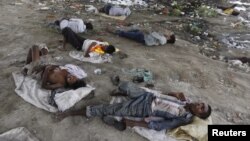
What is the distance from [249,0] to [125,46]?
611cm

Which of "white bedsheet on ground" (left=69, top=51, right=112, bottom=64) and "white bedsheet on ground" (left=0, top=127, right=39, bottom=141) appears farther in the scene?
"white bedsheet on ground" (left=69, top=51, right=112, bottom=64)

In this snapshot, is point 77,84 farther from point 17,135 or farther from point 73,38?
point 73,38

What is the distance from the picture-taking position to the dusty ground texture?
15.2 feet

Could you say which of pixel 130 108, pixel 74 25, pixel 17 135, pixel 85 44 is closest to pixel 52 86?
pixel 17 135

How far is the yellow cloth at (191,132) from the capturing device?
451 cm

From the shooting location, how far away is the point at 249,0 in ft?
38.3

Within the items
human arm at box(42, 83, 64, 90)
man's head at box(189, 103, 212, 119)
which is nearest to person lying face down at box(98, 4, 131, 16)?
human arm at box(42, 83, 64, 90)

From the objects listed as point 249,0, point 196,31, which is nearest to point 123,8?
point 196,31

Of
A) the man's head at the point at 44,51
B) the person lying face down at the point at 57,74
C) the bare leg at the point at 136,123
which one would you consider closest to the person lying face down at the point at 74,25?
the man's head at the point at 44,51

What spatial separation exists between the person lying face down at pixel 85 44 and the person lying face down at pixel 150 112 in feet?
5.65

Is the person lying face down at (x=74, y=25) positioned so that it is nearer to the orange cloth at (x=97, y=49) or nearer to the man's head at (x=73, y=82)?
the orange cloth at (x=97, y=49)

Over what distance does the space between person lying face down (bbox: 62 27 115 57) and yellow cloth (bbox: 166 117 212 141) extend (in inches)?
91.8

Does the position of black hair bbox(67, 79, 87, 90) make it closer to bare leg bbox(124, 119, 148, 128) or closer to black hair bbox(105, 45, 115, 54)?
bare leg bbox(124, 119, 148, 128)

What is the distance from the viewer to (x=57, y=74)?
17.0ft
